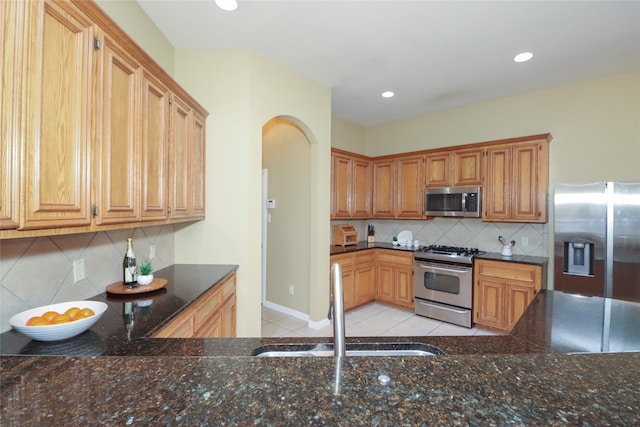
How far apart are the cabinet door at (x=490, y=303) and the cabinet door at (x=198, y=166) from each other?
335 centimetres

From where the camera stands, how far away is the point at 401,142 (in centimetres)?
491

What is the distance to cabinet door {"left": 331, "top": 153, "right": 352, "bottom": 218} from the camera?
4223 mm

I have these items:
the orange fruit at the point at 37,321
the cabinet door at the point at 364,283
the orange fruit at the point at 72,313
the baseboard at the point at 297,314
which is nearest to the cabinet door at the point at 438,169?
the cabinet door at the point at 364,283

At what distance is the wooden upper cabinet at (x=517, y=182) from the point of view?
3.32 meters

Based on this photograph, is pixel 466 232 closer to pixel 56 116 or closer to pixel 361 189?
pixel 361 189

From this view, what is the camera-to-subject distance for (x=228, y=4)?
2.13 metres

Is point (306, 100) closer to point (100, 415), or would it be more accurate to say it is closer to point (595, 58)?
point (595, 58)

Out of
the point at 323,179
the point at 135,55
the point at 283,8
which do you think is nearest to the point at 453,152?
the point at 323,179

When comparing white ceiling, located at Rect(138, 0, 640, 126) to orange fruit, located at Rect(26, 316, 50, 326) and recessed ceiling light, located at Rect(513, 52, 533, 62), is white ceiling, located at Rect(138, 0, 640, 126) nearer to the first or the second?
recessed ceiling light, located at Rect(513, 52, 533, 62)

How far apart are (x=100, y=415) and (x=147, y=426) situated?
11 centimetres

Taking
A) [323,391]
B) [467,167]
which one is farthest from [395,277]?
[323,391]

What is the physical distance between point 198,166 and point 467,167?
133 inches

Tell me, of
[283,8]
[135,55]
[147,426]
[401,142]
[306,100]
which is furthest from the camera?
[401,142]

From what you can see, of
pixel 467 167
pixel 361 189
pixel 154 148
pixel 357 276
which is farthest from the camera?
pixel 361 189
